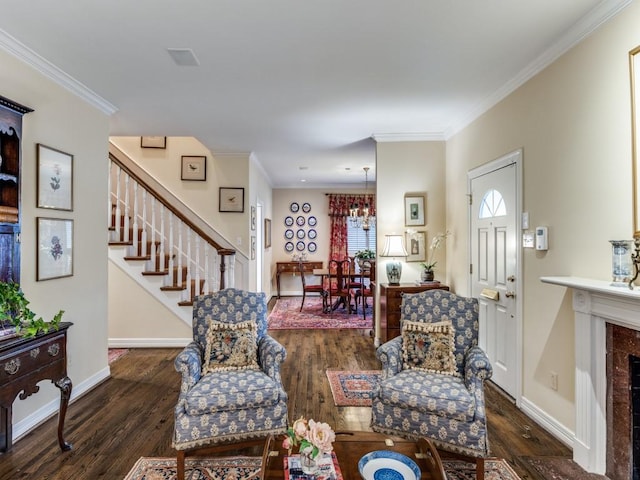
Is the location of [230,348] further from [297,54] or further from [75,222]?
[297,54]

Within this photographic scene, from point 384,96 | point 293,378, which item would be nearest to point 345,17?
point 384,96

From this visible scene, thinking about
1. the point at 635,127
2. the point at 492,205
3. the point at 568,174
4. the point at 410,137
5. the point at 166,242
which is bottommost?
the point at 166,242

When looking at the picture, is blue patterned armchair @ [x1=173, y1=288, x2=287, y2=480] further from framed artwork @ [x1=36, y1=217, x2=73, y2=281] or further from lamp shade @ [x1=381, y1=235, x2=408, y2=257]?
lamp shade @ [x1=381, y1=235, x2=408, y2=257]

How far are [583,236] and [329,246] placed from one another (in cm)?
680

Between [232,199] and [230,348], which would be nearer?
[230,348]

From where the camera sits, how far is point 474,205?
389 centimetres

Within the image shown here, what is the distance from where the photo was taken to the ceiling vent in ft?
8.59

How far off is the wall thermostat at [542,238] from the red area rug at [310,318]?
3.47 m

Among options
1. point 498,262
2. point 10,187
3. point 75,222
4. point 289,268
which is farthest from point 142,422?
point 289,268

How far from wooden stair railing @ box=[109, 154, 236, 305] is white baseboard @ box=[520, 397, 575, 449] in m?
3.58

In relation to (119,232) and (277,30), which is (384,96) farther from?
(119,232)

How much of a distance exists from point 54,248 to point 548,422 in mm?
3907

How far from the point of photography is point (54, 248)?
116 inches

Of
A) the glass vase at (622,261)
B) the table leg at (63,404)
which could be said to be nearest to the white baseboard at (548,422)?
the glass vase at (622,261)
